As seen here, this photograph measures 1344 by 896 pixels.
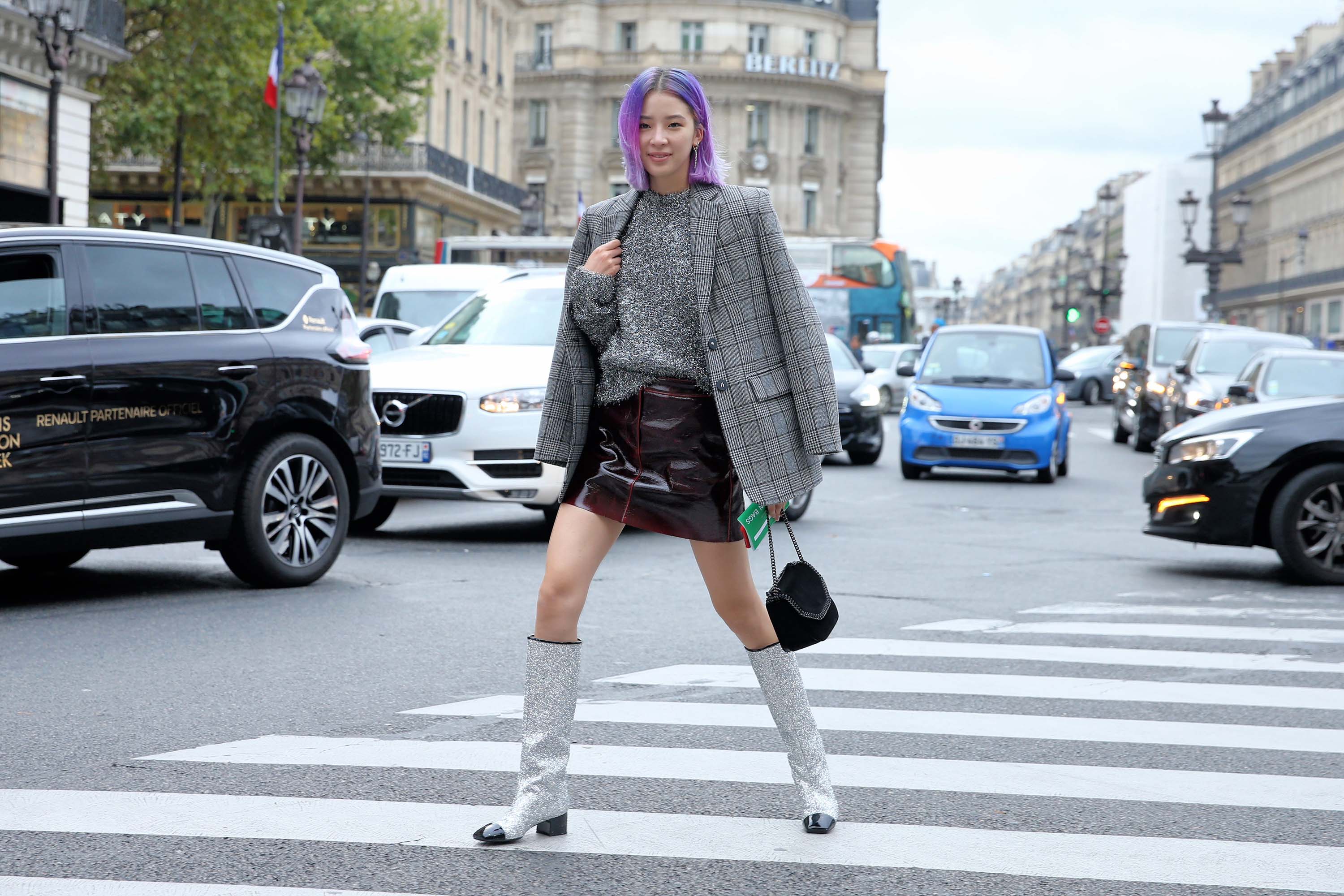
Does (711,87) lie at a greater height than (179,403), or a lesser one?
greater

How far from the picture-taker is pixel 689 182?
419cm

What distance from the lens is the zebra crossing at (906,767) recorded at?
414 cm

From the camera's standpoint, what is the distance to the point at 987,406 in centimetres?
1886

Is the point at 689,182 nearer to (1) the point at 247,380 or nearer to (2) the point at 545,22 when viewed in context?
(1) the point at 247,380

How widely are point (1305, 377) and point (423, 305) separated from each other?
1026 cm

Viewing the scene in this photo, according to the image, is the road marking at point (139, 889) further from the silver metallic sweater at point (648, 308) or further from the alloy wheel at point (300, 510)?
the alloy wheel at point (300, 510)

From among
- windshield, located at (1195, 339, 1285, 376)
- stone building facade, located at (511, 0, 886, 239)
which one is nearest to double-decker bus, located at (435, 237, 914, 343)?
windshield, located at (1195, 339, 1285, 376)

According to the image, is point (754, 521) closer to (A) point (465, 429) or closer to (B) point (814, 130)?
(A) point (465, 429)

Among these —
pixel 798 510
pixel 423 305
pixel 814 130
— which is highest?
pixel 814 130

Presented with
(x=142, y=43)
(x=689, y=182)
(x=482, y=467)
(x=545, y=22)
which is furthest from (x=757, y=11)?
(x=689, y=182)

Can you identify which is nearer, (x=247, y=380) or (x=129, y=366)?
(x=129, y=366)

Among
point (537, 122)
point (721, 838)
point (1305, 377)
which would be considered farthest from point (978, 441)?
point (537, 122)

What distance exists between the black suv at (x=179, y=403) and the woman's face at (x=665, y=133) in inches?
176

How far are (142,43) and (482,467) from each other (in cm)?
3016
